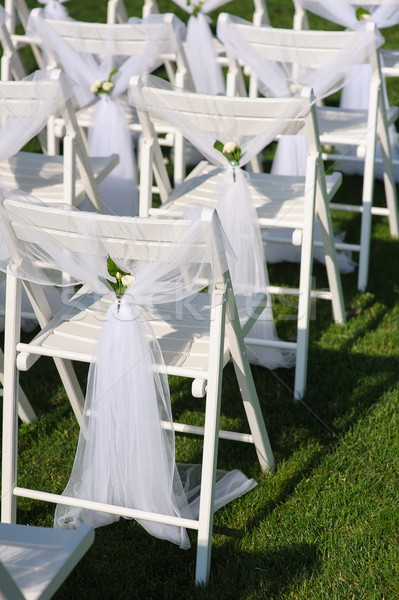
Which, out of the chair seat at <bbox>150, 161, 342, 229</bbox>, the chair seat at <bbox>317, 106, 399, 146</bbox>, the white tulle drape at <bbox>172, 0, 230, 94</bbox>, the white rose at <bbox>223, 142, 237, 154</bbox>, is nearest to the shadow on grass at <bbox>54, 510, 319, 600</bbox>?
the chair seat at <bbox>150, 161, 342, 229</bbox>

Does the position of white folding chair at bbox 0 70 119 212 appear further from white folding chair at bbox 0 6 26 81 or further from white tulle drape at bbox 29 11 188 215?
white folding chair at bbox 0 6 26 81

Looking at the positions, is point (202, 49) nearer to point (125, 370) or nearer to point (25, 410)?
point (25, 410)

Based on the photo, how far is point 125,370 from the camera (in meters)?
2.50

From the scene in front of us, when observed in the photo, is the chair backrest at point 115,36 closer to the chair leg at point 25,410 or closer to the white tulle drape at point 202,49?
the white tulle drape at point 202,49

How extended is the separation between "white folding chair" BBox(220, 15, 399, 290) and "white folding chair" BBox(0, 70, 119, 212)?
0.93 meters

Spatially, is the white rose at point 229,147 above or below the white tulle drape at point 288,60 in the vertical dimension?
below

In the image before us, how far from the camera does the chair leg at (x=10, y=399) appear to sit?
262 cm

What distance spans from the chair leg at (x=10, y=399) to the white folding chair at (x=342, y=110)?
1721 millimetres

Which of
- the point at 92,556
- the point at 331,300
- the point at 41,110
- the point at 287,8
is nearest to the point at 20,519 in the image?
the point at 92,556

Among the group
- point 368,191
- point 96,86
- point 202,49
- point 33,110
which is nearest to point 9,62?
point 96,86

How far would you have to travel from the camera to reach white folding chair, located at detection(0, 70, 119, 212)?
3258 millimetres

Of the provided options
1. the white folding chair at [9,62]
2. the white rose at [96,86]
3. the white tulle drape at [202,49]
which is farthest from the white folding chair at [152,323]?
the white tulle drape at [202,49]

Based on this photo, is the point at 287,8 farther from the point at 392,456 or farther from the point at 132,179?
the point at 392,456

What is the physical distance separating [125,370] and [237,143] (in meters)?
1.17
